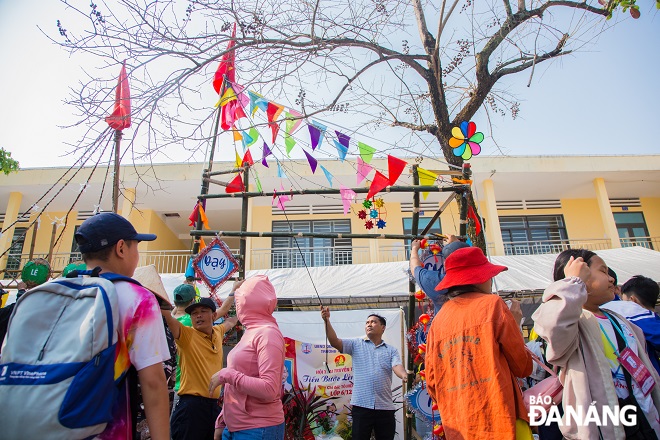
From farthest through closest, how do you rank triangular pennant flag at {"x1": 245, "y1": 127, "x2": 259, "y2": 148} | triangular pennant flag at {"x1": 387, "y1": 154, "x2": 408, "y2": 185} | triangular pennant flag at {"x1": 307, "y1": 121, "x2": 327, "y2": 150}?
1. triangular pennant flag at {"x1": 245, "y1": 127, "x2": 259, "y2": 148}
2. triangular pennant flag at {"x1": 307, "y1": 121, "x2": 327, "y2": 150}
3. triangular pennant flag at {"x1": 387, "y1": 154, "x2": 408, "y2": 185}

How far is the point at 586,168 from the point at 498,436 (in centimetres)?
1400

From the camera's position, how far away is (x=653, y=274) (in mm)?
9859

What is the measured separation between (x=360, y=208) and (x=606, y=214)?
801cm

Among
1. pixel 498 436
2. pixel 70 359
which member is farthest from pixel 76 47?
pixel 498 436

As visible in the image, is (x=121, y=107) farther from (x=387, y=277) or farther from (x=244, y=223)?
(x=387, y=277)

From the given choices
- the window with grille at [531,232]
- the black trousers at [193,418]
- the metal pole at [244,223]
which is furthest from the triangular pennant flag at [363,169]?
the window with grille at [531,232]

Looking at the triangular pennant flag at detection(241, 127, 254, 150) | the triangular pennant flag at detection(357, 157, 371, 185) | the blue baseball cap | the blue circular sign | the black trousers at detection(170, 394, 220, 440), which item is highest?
the triangular pennant flag at detection(241, 127, 254, 150)

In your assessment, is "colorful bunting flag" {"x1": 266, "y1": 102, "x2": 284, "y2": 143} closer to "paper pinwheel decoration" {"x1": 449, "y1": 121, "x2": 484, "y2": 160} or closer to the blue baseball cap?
"paper pinwheel decoration" {"x1": 449, "y1": 121, "x2": 484, "y2": 160}

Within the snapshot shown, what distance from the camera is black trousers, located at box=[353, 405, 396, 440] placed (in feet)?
13.7

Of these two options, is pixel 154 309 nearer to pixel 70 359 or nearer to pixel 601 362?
pixel 70 359

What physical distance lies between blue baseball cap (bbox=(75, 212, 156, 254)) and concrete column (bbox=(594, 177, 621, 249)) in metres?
14.9

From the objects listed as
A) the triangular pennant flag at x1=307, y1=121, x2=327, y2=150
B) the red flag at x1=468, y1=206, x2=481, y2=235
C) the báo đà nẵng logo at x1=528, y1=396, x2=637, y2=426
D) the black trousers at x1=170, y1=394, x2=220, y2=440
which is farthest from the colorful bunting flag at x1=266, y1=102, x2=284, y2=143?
the báo đà nẵng logo at x1=528, y1=396, x2=637, y2=426

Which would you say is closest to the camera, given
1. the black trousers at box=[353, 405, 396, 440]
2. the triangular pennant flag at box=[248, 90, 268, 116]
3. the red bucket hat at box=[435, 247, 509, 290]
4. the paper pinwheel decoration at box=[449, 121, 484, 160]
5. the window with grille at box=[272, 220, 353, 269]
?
the red bucket hat at box=[435, 247, 509, 290]

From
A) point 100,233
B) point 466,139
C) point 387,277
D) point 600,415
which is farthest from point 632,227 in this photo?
point 100,233
